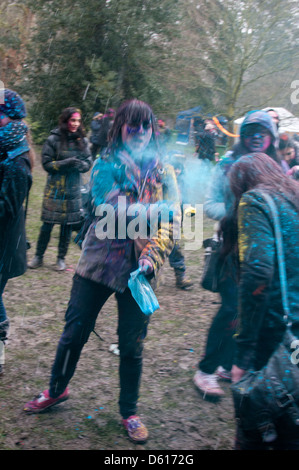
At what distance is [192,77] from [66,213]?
41.4 feet

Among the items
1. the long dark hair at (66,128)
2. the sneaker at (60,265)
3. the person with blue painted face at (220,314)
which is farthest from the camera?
the sneaker at (60,265)

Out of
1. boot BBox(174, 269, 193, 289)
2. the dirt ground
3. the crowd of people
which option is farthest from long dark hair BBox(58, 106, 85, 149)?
the crowd of people

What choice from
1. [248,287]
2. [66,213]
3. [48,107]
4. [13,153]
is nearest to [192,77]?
[48,107]

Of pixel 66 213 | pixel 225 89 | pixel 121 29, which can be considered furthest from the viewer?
pixel 121 29

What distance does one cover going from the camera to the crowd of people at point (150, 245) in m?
1.93

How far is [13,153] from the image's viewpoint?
10.3ft

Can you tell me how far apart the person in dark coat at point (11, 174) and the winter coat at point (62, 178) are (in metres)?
2.50

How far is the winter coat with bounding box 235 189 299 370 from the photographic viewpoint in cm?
190

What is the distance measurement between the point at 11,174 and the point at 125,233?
3.23 feet

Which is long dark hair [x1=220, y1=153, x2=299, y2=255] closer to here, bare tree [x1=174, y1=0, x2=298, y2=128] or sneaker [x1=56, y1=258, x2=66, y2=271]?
sneaker [x1=56, y1=258, x2=66, y2=271]

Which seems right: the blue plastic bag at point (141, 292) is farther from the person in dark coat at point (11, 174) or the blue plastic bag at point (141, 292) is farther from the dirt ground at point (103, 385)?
the person in dark coat at point (11, 174)

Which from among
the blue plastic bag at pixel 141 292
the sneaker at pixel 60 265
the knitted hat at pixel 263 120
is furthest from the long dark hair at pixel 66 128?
the blue plastic bag at pixel 141 292

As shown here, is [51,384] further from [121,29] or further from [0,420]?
[121,29]

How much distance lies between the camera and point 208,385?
354 cm
